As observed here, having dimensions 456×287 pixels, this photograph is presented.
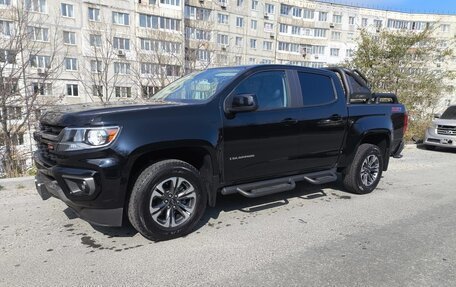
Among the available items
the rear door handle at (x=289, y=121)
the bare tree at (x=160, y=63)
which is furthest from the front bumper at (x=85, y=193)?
the bare tree at (x=160, y=63)

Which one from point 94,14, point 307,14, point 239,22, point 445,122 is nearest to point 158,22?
point 94,14

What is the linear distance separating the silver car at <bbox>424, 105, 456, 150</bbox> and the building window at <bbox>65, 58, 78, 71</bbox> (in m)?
36.4

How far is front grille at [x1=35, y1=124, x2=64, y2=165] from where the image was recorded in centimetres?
348

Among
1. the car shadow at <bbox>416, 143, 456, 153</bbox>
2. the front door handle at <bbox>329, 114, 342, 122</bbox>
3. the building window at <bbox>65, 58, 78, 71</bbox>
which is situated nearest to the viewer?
the front door handle at <bbox>329, 114, 342, 122</bbox>

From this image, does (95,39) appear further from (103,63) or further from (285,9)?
(285,9)

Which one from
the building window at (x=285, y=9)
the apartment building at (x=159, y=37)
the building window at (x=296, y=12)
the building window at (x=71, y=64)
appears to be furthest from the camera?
the building window at (x=296, y=12)

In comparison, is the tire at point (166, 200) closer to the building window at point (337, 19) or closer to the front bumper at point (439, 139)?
the front bumper at point (439, 139)

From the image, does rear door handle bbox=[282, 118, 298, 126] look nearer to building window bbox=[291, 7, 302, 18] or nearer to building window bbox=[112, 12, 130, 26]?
building window bbox=[112, 12, 130, 26]

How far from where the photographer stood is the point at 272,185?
4461 millimetres

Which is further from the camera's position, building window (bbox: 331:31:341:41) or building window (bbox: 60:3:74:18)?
building window (bbox: 331:31:341:41)

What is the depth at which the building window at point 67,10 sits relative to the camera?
36.7m

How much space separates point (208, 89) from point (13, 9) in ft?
52.0

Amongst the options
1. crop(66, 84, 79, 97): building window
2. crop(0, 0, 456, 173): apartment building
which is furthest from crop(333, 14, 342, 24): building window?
crop(66, 84, 79, 97): building window

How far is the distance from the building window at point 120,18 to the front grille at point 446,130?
3608cm
